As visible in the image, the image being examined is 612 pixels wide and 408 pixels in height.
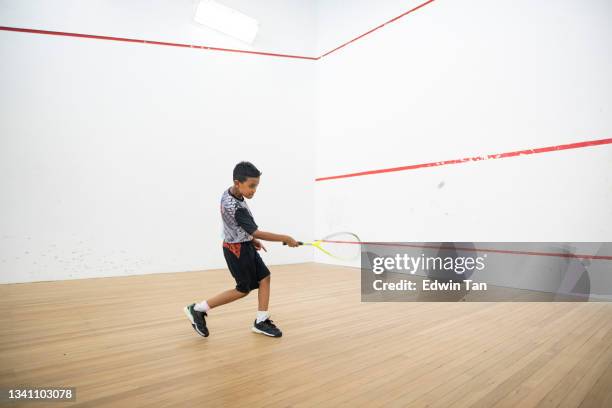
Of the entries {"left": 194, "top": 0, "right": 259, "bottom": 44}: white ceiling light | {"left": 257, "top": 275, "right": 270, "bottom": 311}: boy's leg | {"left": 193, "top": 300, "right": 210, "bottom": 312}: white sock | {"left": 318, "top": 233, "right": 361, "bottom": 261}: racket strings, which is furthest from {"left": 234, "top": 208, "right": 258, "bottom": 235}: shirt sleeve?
{"left": 194, "top": 0, "right": 259, "bottom": 44}: white ceiling light

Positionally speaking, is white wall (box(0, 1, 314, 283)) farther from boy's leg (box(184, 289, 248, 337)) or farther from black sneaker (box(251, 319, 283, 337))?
black sneaker (box(251, 319, 283, 337))

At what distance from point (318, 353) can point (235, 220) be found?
2.33 feet

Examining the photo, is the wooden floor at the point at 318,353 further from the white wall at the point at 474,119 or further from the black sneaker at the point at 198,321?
the white wall at the point at 474,119

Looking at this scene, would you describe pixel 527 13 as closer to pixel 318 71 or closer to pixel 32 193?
pixel 318 71

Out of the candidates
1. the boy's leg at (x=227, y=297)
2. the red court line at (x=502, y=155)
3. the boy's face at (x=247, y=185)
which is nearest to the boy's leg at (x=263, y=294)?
the boy's leg at (x=227, y=297)

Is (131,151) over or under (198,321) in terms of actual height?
over

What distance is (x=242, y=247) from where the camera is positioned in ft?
5.72

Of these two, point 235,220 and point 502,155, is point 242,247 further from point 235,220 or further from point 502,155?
point 502,155

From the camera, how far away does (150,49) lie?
4.15 m

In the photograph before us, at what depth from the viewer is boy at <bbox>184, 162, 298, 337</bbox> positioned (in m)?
1.69

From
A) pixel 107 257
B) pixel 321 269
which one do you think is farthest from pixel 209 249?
pixel 321 269

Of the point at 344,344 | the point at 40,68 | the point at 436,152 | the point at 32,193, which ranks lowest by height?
the point at 344,344

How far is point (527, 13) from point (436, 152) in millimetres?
1360

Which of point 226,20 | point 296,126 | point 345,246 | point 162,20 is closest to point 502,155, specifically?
point 345,246
